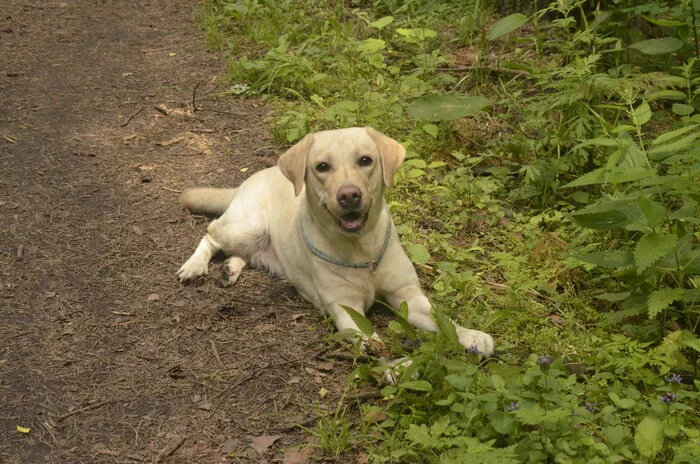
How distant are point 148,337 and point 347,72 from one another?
3776mm

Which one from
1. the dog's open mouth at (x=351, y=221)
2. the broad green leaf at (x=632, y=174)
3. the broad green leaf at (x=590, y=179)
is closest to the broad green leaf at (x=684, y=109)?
the broad green leaf at (x=590, y=179)

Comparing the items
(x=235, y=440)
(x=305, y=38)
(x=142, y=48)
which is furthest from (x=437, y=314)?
(x=142, y=48)

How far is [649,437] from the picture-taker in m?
3.23

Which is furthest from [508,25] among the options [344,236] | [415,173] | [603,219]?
[344,236]

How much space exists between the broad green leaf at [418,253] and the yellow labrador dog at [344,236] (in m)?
0.17

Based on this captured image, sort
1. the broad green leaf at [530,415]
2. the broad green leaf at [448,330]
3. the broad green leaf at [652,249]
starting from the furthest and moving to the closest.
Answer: the broad green leaf at [448,330] < the broad green leaf at [652,249] < the broad green leaf at [530,415]

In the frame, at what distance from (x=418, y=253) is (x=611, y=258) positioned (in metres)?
1.18

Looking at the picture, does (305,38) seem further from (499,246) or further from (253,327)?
(253,327)

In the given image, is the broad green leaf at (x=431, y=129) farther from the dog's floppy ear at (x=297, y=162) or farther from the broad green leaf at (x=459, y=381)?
the broad green leaf at (x=459, y=381)

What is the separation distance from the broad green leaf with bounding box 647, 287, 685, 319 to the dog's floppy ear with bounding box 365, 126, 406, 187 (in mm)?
1497

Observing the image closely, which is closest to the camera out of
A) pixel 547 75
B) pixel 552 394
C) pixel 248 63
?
pixel 552 394

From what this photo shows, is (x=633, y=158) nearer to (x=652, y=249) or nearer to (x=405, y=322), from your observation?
(x=652, y=249)

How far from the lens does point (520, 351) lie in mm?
4289

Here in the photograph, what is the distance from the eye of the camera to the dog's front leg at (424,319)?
417cm
